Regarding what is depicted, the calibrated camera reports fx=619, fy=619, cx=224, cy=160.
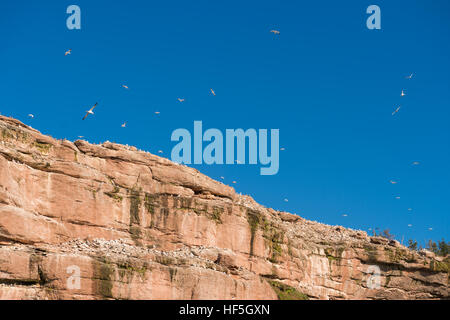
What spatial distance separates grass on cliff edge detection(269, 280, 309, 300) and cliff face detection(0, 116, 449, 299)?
17 cm

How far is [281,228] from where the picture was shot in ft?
248

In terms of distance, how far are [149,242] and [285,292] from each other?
17.6 metres

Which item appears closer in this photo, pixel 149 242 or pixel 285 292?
pixel 149 242

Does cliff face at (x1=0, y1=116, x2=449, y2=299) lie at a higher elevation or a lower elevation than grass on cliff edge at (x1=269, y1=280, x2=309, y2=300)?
higher

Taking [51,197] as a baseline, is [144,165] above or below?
above

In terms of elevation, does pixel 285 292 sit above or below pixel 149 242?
below

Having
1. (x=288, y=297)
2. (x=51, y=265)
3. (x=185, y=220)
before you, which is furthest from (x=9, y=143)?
(x=288, y=297)

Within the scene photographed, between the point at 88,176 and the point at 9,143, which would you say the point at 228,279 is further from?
the point at 9,143

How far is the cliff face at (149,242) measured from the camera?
159 ft

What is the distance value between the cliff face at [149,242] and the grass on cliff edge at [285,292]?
0.54 ft

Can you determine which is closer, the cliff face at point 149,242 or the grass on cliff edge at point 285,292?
the cliff face at point 149,242

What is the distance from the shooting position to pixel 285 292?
69.1m

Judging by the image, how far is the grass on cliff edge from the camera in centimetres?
6750
